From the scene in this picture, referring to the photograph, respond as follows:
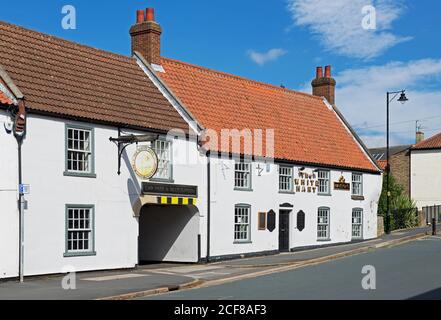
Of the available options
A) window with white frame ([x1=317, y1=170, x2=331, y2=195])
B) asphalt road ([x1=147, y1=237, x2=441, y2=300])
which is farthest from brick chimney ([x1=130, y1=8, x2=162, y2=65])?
asphalt road ([x1=147, y1=237, x2=441, y2=300])

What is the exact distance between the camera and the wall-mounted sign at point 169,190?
23.4 meters

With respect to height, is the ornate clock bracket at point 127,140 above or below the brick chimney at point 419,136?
below

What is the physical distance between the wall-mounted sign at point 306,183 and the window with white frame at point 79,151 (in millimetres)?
12423

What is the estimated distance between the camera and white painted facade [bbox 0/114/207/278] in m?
19.0

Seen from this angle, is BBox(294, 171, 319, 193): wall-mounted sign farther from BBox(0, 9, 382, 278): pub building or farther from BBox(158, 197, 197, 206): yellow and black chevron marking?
BBox(158, 197, 197, 206): yellow and black chevron marking

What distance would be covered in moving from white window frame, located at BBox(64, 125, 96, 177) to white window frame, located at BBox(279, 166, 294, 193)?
36.8 feet

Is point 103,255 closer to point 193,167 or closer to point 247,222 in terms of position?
point 193,167

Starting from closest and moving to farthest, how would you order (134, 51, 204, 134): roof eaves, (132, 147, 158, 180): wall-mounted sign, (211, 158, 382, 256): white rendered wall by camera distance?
(132, 147, 158, 180): wall-mounted sign
(134, 51, 204, 134): roof eaves
(211, 158, 382, 256): white rendered wall

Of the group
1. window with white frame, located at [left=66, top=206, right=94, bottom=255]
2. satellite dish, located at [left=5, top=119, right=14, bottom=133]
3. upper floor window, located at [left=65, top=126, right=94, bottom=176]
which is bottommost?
window with white frame, located at [left=66, top=206, right=94, bottom=255]

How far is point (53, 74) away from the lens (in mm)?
22062

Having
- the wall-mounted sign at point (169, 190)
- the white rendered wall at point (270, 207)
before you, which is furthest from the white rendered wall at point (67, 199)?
the white rendered wall at point (270, 207)

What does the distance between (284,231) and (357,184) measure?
731 centimetres

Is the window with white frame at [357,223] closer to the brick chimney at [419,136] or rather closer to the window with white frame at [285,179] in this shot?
the window with white frame at [285,179]
